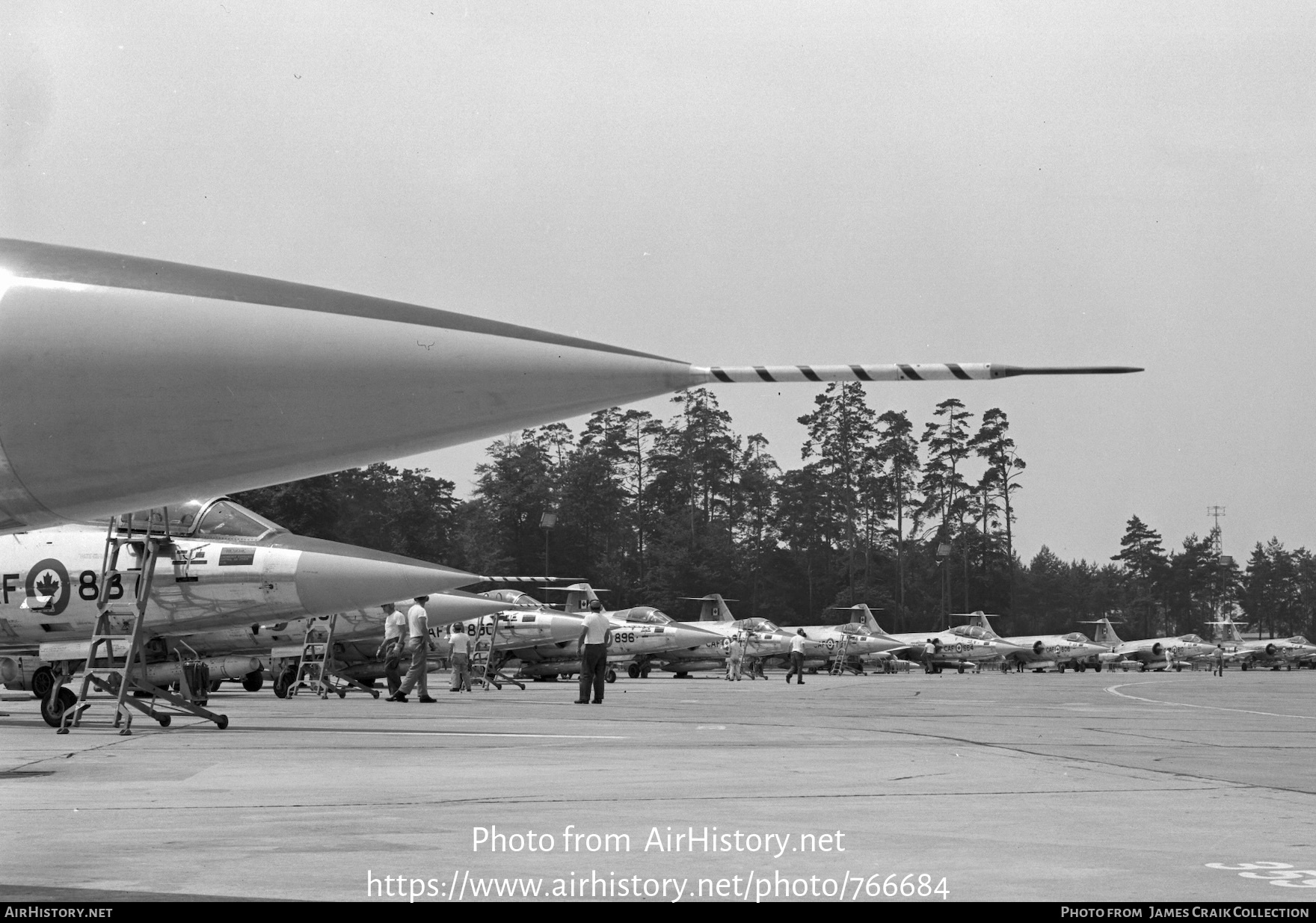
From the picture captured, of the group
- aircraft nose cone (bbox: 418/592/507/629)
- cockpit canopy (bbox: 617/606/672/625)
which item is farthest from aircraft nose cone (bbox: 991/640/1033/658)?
aircraft nose cone (bbox: 418/592/507/629)

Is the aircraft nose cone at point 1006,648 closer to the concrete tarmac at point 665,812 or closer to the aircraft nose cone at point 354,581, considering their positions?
the concrete tarmac at point 665,812

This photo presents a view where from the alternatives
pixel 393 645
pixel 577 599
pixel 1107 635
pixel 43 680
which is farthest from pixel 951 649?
pixel 43 680

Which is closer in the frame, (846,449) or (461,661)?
(461,661)

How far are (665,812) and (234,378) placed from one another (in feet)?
12.8

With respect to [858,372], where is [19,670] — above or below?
below

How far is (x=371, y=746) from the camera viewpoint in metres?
11.5

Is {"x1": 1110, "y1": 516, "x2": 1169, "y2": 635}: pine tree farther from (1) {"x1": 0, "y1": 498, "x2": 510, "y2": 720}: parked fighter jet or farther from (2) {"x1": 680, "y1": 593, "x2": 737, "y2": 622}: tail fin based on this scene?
(1) {"x1": 0, "y1": 498, "x2": 510, "y2": 720}: parked fighter jet

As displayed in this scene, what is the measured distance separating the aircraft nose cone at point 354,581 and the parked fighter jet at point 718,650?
31.8 m

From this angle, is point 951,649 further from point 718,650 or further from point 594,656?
point 594,656

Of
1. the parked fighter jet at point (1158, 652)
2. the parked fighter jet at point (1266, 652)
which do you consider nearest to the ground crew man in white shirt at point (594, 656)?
the parked fighter jet at point (1158, 652)

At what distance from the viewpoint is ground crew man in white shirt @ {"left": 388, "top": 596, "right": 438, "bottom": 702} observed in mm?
22047

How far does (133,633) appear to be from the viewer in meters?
14.2

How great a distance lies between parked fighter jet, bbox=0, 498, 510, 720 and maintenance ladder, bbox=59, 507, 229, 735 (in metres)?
0.18

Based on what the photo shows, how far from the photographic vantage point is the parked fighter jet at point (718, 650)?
156ft
